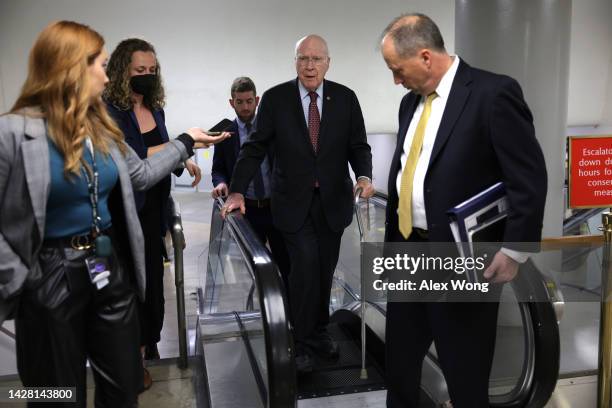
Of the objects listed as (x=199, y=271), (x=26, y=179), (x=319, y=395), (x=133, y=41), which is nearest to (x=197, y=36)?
(x=199, y=271)

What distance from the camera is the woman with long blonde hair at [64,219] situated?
5.59 ft

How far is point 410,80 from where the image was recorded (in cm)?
221

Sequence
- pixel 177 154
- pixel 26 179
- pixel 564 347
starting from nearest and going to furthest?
pixel 26 179 < pixel 177 154 < pixel 564 347

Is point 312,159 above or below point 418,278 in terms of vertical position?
above

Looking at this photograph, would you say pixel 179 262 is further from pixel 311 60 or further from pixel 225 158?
pixel 311 60

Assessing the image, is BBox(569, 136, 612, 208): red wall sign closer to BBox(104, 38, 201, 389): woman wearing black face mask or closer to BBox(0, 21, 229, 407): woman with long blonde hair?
BBox(104, 38, 201, 389): woman wearing black face mask

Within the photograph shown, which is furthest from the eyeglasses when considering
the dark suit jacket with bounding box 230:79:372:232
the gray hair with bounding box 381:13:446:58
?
the gray hair with bounding box 381:13:446:58

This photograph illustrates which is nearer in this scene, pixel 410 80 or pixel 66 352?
pixel 66 352

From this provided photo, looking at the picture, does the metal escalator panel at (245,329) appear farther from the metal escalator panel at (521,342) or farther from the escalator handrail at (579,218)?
the escalator handrail at (579,218)

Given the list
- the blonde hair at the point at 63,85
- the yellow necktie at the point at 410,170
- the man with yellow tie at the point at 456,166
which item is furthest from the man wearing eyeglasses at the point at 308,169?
the blonde hair at the point at 63,85

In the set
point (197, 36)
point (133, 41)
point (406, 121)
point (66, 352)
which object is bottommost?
point (66, 352)

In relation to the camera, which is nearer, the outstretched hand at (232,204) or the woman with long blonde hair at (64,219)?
the woman with long blonde hair at (64,219)

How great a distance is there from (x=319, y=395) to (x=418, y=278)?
113cm

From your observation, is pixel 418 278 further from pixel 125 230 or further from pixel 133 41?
pixel 133 41
